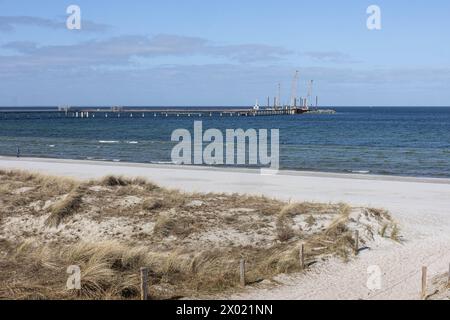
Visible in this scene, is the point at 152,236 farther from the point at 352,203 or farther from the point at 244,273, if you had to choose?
the point at 352,203

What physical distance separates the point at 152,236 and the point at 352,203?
8407 millimetres

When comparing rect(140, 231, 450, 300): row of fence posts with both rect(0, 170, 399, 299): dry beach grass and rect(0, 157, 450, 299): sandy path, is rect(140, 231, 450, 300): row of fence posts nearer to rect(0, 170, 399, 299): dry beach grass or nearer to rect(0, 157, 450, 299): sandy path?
rect(0, 170, 399, 299): dry beach grass

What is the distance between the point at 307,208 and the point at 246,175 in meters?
12.8

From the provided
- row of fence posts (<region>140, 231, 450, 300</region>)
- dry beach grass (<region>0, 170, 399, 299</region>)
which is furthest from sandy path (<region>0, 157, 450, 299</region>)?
dry beach grass (<region>0, 170, 399, 299</region>)

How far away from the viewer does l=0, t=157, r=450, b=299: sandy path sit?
1121cm

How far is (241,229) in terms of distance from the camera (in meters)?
15.0

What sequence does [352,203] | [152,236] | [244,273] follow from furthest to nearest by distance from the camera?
[352,203]
[152,236]
[244,273]

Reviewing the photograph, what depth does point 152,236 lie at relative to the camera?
14547mm

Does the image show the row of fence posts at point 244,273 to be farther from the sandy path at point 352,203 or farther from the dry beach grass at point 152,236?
the sandy path at point 352,203

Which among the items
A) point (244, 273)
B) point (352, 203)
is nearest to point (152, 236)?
point (244, 273)

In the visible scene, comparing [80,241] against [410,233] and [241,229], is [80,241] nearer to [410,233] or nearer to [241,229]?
[241,229]

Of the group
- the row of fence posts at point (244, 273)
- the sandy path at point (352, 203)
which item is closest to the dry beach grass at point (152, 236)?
the row of fence posts at point (244, 273)

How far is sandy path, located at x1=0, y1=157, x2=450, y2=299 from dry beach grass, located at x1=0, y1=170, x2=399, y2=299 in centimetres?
62
